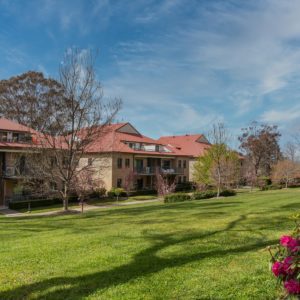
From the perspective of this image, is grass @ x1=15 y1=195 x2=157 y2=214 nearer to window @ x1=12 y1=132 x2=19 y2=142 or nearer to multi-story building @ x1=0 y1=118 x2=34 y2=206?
multi-story building @ x1=0 y1=118 x2=34 y2=206

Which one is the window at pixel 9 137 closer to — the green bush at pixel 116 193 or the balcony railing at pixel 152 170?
the green bush at pixel 116 193

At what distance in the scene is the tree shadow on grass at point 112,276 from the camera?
15.1 feet

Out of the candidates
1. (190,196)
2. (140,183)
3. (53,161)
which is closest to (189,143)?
(140,183)

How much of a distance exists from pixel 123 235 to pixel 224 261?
131 inches

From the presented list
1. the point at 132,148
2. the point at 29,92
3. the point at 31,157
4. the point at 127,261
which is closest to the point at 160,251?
the point at 127,261

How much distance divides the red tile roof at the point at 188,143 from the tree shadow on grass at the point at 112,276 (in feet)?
165

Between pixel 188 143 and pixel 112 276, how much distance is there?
187 feet

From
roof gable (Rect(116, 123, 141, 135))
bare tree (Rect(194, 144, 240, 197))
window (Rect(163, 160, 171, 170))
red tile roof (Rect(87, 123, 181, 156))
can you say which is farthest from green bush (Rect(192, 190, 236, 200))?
roof gable (Rect(116, 123, 141, 135))

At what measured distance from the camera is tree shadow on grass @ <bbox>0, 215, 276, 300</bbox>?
459 centimetres

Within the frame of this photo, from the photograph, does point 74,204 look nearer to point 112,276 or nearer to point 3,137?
point 3,137

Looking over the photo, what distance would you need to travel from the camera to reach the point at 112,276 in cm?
519

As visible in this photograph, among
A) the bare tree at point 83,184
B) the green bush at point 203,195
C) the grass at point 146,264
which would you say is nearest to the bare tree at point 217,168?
the green bush at point 203,195

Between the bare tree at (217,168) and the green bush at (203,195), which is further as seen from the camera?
the bare tree at (217,168)

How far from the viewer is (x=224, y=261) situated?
5.73 meters
